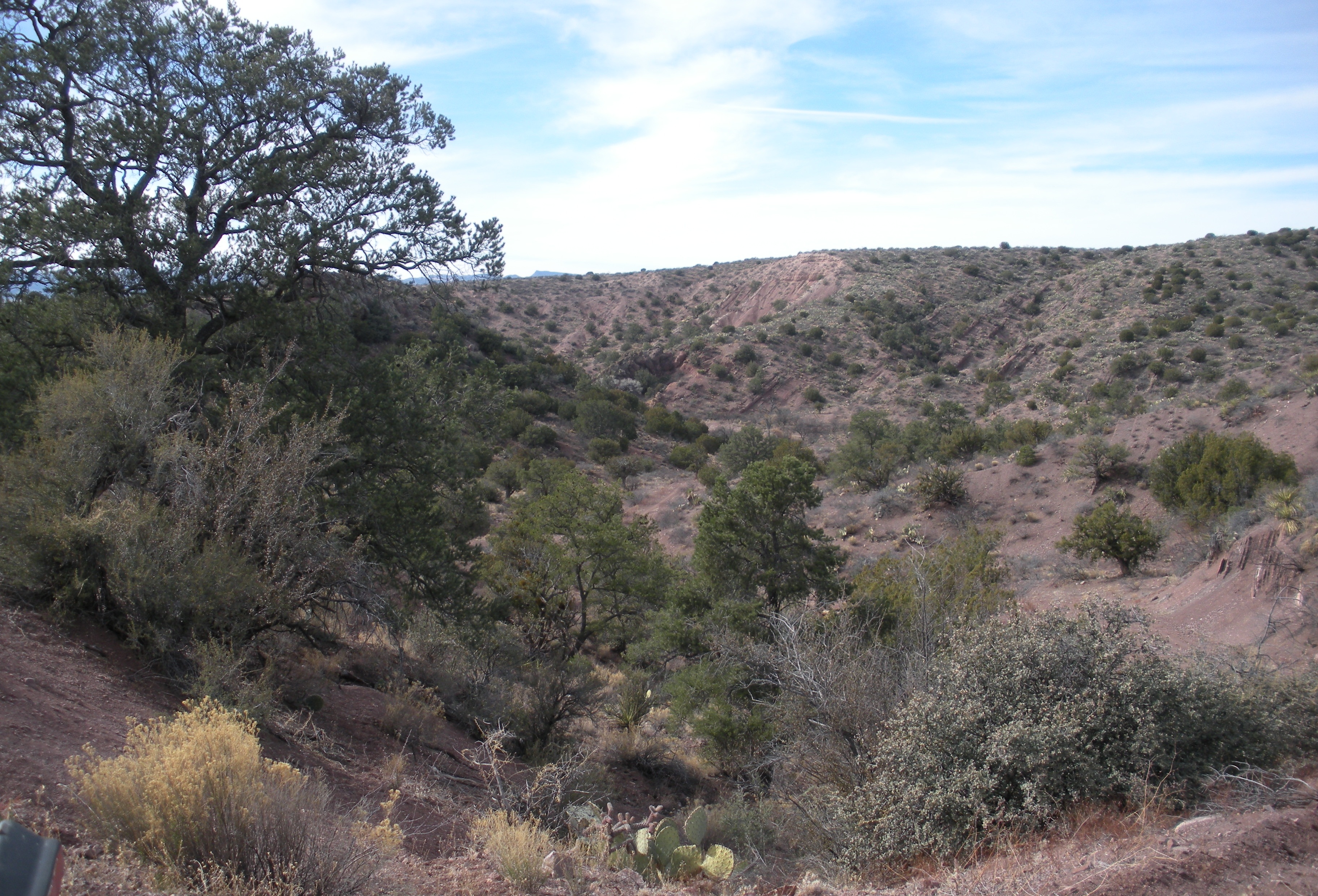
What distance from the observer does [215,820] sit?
12.7 ft

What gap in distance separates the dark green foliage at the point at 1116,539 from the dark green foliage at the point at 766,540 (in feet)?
30.3

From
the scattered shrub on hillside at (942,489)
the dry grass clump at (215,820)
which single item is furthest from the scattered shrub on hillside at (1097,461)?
the dry grass clump at (215,820)

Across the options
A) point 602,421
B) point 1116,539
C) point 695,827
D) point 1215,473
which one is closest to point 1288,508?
point 1116,539

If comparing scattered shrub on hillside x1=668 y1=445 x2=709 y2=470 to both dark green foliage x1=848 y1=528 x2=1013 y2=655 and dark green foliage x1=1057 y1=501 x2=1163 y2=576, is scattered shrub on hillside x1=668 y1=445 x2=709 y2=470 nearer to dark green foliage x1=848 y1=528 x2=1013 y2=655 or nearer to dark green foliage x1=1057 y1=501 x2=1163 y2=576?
dark green foliage x1=1057 y1=501 x2=1163 y2=576

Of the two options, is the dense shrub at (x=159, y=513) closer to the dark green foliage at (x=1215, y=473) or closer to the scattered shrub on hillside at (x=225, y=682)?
the scattered shrub on hillside at (x=225, y=682)

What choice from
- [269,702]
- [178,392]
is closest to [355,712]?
[269,702]

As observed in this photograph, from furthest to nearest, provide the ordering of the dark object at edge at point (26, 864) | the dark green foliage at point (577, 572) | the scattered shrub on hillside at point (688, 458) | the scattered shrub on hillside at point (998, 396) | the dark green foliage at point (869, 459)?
the scattered shrub on hillside at point (998, 396), the scattered shrub on hillside at point (688, 458), the dark green foliage at point (869, 459), the dark green foliage at point (577, 572), the dark object at edge at point (26, 864)

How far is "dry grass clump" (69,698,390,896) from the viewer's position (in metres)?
3.75

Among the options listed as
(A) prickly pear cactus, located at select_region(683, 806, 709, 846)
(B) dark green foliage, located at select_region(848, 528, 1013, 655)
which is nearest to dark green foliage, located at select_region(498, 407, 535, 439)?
(B) dark green foliage, located at select_region(848, 528, 1013, 655)

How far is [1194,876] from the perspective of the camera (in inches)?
164

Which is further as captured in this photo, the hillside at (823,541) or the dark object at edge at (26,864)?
the hillside at (823,541)

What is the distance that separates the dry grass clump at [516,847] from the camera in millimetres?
4887

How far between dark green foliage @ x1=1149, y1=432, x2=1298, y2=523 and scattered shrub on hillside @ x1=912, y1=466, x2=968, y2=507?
19.2 feet

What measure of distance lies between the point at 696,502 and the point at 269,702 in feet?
76.8
